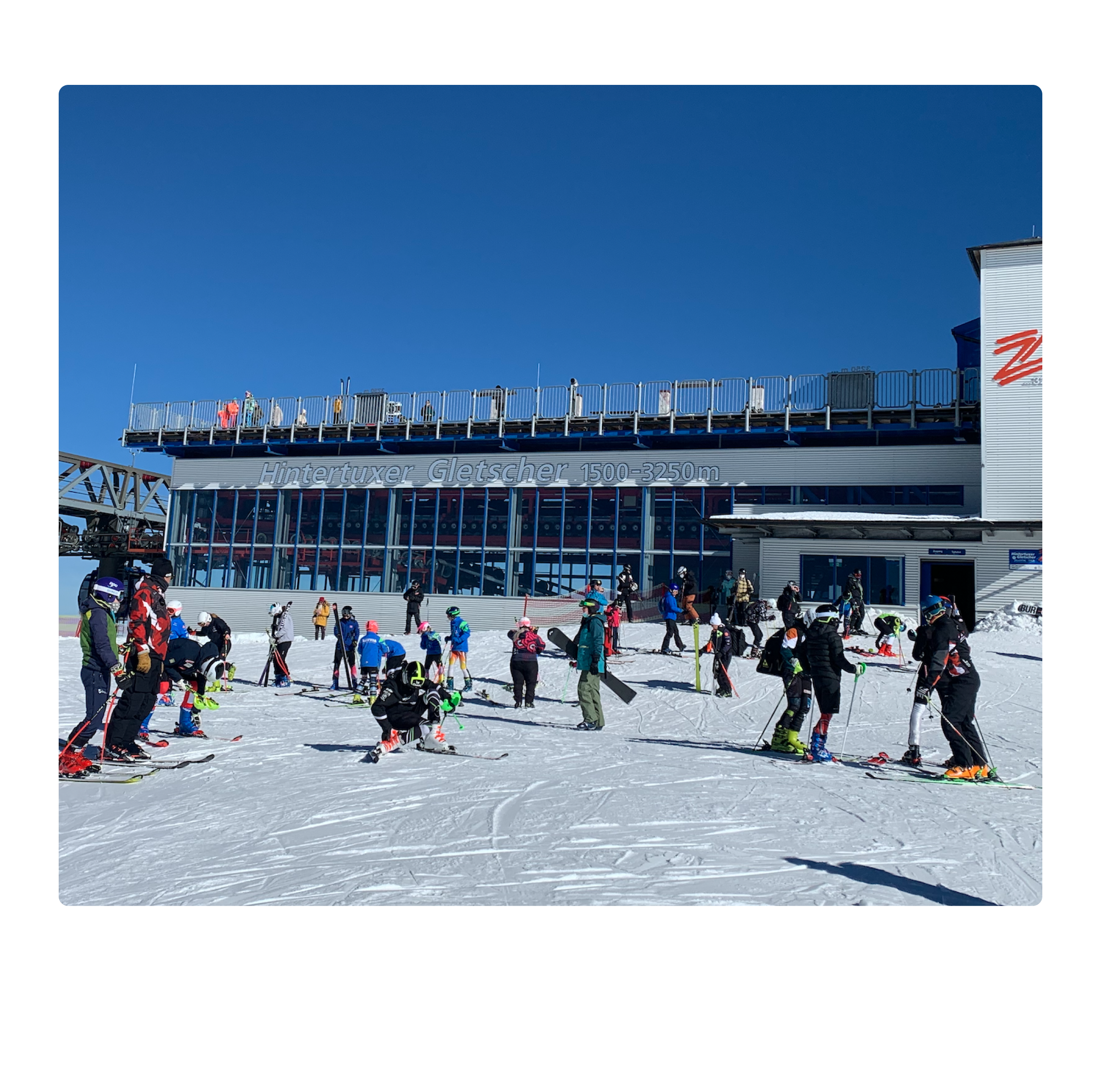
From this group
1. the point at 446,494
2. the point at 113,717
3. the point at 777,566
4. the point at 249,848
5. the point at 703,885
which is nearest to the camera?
the point at 703,885

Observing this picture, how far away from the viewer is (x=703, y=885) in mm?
4371

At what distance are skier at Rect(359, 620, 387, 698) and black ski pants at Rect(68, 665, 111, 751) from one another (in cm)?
369

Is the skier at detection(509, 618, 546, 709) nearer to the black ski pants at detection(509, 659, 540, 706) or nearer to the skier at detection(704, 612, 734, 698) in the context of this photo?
the black ski pants at detection(509, 659, 540, 706)

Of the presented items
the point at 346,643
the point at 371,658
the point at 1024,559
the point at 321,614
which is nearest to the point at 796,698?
the point at 371,658

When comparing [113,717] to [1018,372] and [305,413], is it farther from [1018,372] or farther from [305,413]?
[305,413]

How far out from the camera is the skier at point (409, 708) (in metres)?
7.74

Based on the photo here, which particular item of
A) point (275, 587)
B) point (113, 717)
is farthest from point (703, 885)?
point (275, 587)

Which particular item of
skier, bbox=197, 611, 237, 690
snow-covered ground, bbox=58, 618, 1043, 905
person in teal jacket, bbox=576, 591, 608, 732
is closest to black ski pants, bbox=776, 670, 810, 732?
snow-covered ground, bbox=58, 618, 1043, 905

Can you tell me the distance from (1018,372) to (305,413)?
79.4 ft

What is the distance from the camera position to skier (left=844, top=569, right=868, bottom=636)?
58.4ft

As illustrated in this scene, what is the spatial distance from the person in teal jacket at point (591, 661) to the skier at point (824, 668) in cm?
276

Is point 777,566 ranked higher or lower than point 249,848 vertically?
higher

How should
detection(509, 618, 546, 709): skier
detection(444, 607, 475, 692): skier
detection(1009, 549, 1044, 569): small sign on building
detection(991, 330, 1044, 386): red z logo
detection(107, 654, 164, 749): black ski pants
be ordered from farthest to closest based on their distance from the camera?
1. detection(1009, 549, 1044, 569): small sign on building
2. detection(991, 330, 1044, 386): red z logo
3. detection(444, 607, 475, 692): skier
4. detection(509, 618, 546, 709): skier
5. detection(107, 654, 164, 749): black ski pants

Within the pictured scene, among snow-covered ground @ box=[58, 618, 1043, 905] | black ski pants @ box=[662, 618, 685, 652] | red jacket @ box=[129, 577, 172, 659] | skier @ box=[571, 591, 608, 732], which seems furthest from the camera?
black ski pants @ box=[662, 618, 685, 652]
